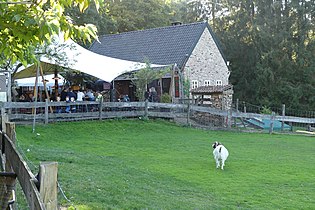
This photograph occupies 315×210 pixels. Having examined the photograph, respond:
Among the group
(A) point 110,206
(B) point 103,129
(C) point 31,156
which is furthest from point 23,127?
(A) point 110,206

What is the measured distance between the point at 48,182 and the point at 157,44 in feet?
95.4

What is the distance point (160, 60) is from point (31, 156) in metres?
20.4

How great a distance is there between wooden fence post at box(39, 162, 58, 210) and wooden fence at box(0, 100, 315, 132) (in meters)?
12.7

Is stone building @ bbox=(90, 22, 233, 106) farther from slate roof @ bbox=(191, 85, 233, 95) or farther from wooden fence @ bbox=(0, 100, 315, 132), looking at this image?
wooden fence @ bbox=(0, 100, 315, 132)

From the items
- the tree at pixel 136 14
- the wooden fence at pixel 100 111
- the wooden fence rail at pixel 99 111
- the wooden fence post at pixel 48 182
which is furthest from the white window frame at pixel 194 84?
the wooden fence post at pixel 48 182

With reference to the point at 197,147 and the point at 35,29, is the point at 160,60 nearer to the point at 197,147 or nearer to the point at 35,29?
the point at 197,147

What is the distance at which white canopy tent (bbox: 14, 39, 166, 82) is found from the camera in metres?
18.4

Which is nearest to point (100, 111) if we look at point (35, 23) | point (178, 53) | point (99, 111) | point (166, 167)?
point (99, 111)

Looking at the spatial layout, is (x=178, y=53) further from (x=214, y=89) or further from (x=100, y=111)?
(x=100, y=111)

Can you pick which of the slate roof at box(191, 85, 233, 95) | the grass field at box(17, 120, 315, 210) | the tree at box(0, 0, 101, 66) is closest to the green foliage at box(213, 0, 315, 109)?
the slate roof at box(191, 85, 233, 95)

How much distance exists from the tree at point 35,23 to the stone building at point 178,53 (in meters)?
21.7

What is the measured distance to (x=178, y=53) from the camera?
1132 inches

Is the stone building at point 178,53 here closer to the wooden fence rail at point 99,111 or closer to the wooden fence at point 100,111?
the wooden fence at point 100,111

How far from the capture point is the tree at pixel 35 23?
3.25 metres
